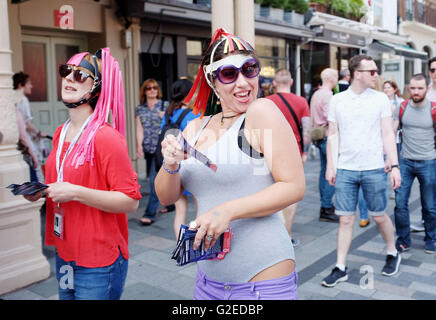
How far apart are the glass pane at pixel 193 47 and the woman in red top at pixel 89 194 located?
8627 millimetres

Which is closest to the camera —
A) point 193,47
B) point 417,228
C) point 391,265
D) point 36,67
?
point 391,265

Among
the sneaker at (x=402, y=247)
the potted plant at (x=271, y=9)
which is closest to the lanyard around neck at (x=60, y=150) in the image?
the sneaker at (x=402, y=247)

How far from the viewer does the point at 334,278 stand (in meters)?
4.03

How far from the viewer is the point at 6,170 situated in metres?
3.90

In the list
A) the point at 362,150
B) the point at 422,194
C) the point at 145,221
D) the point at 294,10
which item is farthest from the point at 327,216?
the point at 294,10

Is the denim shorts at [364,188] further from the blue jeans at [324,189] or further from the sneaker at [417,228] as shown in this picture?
the blue jeans at [324,189]

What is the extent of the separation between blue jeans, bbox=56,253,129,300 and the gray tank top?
64 centimetres

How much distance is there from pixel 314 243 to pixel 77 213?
11.9ft

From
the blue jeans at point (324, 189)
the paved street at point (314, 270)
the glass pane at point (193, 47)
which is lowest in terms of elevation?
the paved street at point (314, 270)

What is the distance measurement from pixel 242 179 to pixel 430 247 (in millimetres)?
4003

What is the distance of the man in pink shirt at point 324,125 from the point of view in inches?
245

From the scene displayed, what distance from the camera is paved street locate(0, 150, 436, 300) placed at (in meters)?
3.86

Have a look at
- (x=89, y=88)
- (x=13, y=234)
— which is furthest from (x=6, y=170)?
(x=89, y=88)

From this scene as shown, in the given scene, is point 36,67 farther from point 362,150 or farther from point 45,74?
point 362,150
